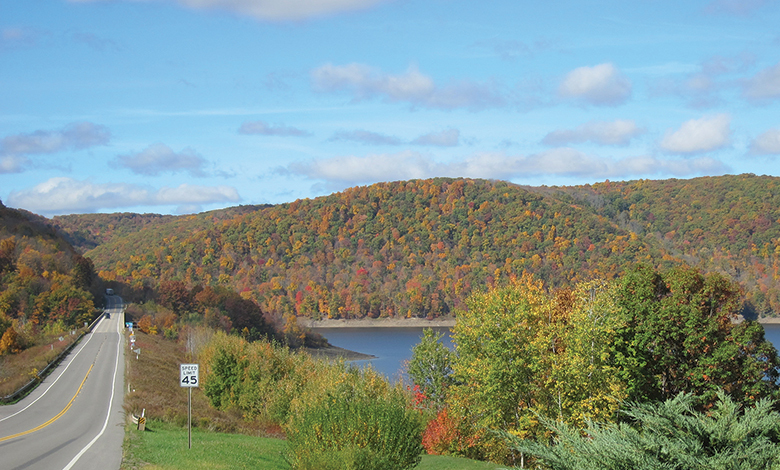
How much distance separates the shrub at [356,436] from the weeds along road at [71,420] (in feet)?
25.5

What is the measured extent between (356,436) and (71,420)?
21596 mm

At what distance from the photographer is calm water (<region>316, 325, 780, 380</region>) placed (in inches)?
4035

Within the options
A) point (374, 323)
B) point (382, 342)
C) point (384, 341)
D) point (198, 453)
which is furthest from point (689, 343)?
point (374, 323)

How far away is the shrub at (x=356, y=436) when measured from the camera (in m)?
14.2

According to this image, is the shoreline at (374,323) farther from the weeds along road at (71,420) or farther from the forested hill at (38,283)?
the weeds along road at (71,420)

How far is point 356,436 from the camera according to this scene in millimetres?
14805

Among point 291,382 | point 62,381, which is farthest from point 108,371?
point 291,382

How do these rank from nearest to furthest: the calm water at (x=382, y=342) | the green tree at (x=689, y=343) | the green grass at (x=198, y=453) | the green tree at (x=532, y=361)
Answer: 1. the green grass at (x=198, y=453)
2. the green tree at (x=532, y=361)
3. the green tree at (x=689, y=343)
4. the calm water at (x=382, y=342)

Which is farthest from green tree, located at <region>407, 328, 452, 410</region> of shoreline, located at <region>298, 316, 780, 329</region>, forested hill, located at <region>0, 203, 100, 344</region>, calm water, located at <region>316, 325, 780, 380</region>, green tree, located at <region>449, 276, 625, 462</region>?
shoreline, located at <region>298, 316, 780, 329</region>

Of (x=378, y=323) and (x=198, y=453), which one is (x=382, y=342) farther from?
(x=198, y=453)

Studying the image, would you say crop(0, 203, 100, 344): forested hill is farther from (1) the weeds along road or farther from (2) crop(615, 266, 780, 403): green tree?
(2) crop(615, 266, 780, 403): green tree

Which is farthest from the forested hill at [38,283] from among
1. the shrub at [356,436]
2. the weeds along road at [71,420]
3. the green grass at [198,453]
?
the shrub at [356,436]

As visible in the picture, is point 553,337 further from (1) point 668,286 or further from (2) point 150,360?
(2) point 150,360

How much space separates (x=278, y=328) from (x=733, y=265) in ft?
380
